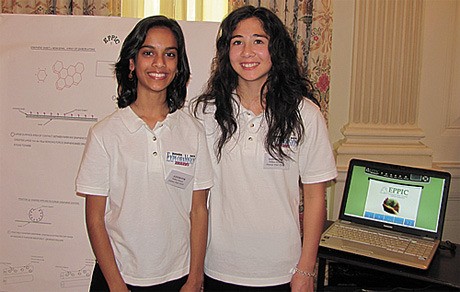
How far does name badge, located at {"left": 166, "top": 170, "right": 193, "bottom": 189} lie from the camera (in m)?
1.61

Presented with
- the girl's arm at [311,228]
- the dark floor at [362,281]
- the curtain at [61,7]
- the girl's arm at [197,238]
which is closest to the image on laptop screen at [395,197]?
the dark floor at [362,281]

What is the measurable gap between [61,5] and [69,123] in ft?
2.20

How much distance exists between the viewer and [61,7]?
260cm

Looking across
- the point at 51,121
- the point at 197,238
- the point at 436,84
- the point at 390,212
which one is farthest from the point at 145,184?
the point at 436,84

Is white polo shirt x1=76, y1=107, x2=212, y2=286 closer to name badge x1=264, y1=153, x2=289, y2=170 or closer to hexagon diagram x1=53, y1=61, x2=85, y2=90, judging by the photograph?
name badge x1=264, y1=153, x2=289, y2=170

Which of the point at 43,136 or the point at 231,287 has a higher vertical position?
the point at 43,136

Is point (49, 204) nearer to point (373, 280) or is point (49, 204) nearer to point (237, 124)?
point (237, 124)

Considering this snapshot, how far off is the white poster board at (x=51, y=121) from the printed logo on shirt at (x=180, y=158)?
26.3 inches

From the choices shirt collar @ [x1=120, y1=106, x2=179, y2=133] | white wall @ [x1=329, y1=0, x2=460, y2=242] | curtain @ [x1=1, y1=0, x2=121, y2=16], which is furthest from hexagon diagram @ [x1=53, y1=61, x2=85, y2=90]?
white wall @ [x1=329, y1=0, x2=460, y2=242]

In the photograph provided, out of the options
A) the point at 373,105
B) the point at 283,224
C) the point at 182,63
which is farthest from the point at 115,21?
the point at 373,105

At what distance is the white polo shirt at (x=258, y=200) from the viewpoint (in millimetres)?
1649

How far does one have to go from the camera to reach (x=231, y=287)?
5.56 feet

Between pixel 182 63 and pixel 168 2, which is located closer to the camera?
pixel 182 63

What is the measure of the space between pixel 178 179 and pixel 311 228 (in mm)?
442
